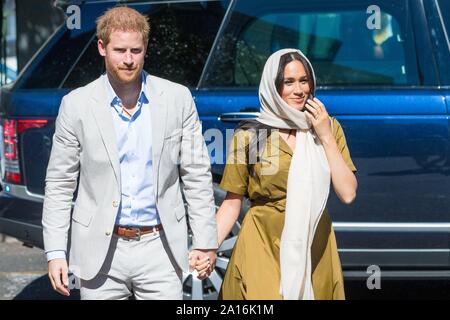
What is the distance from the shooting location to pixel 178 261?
3568 millimetres

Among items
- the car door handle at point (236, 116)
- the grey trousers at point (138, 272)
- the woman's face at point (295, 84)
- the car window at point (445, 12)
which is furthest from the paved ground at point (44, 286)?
the woman's face at point (295, 84)

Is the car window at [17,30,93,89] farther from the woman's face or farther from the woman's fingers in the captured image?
the woman's fingers

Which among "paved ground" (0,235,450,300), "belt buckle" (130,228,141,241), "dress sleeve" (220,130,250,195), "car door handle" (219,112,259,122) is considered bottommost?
"paved ground" (0,235,450,300)

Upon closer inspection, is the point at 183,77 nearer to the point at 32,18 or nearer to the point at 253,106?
the point at 253,106

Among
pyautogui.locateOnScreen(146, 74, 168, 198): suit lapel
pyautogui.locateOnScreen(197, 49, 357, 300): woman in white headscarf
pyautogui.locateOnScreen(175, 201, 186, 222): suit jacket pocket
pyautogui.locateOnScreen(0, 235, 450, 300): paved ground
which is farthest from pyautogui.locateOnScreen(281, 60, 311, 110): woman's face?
pyautogui.locateOnScreen(0, 235, 450, 300): paved ground

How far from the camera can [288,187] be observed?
351 centimetres

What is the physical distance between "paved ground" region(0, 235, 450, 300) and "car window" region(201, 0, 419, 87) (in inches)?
66.6

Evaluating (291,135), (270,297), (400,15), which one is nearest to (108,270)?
(270,297)

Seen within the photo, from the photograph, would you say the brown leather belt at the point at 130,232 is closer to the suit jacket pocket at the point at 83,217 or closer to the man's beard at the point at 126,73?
the suit jacket pocket at the point at 83,217

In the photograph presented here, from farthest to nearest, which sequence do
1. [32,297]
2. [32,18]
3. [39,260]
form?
[32,18], [39,260], [32,297]

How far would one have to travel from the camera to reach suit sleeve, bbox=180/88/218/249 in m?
3.55

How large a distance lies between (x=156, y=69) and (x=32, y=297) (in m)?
1.90

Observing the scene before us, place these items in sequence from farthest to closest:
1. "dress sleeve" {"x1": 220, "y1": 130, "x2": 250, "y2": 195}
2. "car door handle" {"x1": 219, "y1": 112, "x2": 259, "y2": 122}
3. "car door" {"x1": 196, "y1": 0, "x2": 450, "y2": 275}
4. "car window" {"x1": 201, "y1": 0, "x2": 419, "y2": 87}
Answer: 1. "car window" {"x1": 201, "y1": 0, "x2": 419, "y2": 87}
2. "car door handle" {"x1": 219, "y1": 112, "x2": 259, "y2": 122}
3. "car door" {"x1": 196, "y1": 0, "x2": 450, "y2": 275}
4. "dress sleeve" {"x1": 220, "y1": 130, "x2": 250, "y2": 195}

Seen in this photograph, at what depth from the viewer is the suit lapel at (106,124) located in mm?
3416
